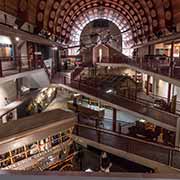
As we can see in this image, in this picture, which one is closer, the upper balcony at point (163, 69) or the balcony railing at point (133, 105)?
the balcony railing at point (133, 105)

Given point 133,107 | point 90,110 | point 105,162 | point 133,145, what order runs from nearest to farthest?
point 133,145, point 105,162, point 133,107, point 90,110

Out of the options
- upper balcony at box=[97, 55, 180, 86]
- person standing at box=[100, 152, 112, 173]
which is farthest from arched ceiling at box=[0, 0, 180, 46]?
person standing at box=[100, 152, 112, 173]

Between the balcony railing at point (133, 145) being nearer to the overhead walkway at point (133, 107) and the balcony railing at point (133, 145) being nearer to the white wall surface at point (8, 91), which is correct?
the overhead walkway at point (133, 107)

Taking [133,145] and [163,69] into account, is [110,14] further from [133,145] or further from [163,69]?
[133,145]

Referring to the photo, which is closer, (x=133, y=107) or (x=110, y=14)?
(x=133, y=107)

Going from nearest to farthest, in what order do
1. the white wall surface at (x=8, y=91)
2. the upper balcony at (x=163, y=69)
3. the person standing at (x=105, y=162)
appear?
1. the person standing at (x=105, y=162)
2. the upper balcony at (x=163, y=69)
3. the white wall surface at (x=8, y=91)

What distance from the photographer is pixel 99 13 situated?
4062cm

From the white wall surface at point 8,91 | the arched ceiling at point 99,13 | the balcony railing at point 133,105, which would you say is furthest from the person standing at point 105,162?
the arched ceiling at point 99,13

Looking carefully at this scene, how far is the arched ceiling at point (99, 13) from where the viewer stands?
63.3 ft

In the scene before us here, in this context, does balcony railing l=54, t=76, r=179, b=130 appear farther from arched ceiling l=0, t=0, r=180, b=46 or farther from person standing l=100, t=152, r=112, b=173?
arched ceiling l=0, t=0, r=180, b=46

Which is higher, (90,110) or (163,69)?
(163,69)

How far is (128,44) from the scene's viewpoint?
40.8 m

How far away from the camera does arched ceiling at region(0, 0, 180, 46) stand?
760 inches

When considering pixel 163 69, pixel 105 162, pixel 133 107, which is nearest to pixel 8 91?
pixel 105 162
